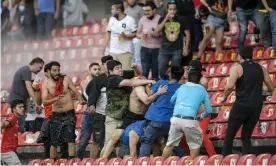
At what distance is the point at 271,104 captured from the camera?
1931 centimetres

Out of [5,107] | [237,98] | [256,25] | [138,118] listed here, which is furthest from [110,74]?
[5,107]

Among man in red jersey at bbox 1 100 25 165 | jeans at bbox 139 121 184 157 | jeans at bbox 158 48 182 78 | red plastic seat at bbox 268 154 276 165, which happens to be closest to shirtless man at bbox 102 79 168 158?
jeans at bbox 139 121 184 157

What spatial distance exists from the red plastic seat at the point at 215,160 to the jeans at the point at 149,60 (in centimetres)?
465

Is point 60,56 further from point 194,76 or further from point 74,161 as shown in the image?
point 194,76

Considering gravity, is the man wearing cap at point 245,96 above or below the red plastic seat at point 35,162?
above

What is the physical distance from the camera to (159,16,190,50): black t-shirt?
21359 millimetres

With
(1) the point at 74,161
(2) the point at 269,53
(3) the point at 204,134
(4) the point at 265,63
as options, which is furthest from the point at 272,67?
(1) the point at 74,161

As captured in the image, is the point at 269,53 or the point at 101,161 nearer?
the point at 101,161

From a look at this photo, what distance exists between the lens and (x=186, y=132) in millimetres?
17469

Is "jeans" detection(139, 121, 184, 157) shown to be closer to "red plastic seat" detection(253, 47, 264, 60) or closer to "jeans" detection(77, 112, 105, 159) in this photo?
"jeans" detection(77, 112, 105, 159)

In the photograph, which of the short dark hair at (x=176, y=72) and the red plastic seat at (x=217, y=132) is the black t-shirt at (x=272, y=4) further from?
the short dark hair at (x=176, y=72)

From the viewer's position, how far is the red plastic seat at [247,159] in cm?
1708

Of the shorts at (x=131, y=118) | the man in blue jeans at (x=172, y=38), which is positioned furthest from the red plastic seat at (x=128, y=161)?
the man in blue jeans at (x=172, y=38)

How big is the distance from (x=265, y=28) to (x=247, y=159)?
4.57m
